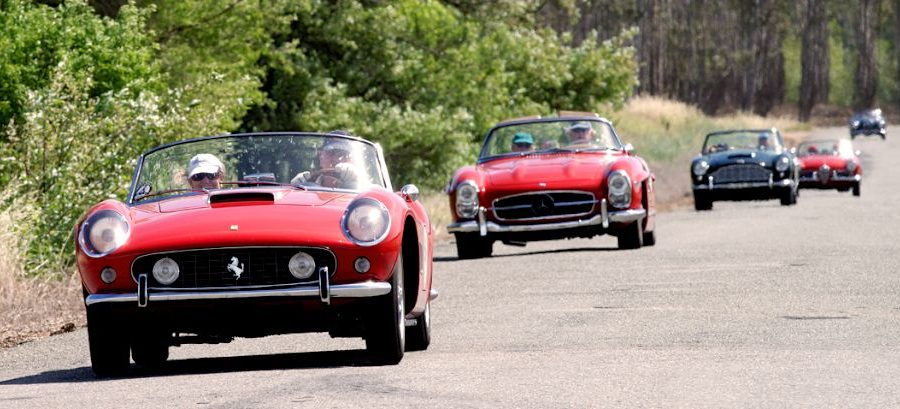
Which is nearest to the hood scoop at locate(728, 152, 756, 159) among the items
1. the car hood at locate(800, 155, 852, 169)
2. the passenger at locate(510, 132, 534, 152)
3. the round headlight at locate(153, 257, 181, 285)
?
the car hood at locate(800, 155, 852, 169)

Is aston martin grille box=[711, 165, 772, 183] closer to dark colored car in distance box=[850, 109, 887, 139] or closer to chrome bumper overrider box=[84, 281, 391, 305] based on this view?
chrome bumper overrider box=[84, 281, 391, 305]

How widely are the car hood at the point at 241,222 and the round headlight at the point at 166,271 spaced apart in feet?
0.31

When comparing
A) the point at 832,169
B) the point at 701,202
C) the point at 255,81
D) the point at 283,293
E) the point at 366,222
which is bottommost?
the point at 701,202

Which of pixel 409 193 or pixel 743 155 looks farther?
pixel 743 155

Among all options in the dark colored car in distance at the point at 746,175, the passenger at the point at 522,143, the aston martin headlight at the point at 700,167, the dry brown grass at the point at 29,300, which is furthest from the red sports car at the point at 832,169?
the dry brown grass at the point at 29,300

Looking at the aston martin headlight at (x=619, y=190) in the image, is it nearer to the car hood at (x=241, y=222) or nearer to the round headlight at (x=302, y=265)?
the car hood at (x=241, y=222)

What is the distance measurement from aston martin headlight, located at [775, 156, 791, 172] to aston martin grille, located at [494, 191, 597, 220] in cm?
1228

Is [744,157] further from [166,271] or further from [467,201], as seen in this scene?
[166,271]

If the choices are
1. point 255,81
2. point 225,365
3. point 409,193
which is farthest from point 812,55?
point 225,365

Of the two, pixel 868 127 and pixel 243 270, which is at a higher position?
pixel 243 270

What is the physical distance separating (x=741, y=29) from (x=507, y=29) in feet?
268

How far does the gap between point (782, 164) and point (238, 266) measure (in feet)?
74.2

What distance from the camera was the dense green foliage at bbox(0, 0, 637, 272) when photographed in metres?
17.7

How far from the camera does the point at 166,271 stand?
904 cm
